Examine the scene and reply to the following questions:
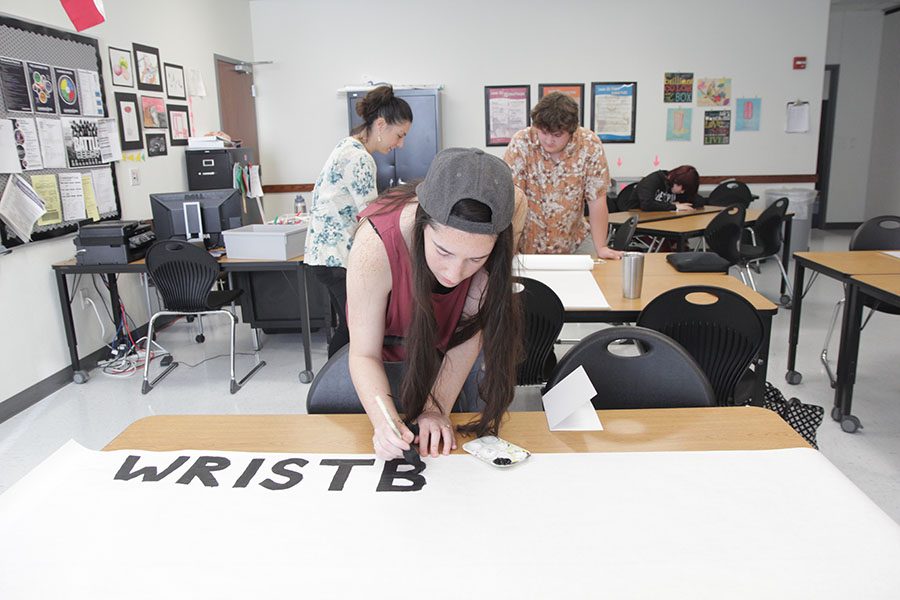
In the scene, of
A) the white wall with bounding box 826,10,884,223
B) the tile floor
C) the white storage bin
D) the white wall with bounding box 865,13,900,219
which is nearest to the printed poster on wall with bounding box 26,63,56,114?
the white storage bin

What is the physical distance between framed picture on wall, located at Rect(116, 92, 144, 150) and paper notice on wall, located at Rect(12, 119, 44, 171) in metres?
0.83

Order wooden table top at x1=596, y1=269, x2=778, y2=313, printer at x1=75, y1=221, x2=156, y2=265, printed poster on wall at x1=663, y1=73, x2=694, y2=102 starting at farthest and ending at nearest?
printed poster on wall at x1=663, y1=73, x2=694, y2=102, printer at x1=75, y1=221, x2=156, y2=265, wooden table top at x1=596, y1=269, x2=778, y2=313

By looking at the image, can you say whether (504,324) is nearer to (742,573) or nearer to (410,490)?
(410,490)

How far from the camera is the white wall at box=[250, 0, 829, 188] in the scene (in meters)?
6.71

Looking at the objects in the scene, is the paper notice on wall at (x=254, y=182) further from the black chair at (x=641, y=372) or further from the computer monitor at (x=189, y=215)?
the black chair at (x=641, y=372)

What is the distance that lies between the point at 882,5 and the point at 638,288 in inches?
301

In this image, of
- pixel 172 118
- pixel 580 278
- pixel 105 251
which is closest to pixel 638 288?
pixel 580 278

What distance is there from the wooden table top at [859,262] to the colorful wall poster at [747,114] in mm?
4015

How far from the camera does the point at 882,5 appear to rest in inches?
303

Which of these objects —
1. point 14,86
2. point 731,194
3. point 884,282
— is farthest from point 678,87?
point 14,86

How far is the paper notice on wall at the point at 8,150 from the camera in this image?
3360mm

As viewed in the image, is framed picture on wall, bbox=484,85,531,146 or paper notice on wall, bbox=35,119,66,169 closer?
paper notice on wall, bbox=35,119,66,169

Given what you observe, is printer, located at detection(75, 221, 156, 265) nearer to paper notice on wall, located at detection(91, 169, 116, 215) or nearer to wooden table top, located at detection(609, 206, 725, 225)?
paper notice on wall, located at detection(91, 169, 116, 215)

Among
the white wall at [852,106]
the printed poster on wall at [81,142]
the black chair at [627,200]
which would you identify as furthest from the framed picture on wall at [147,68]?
the white wall at [852,106]
